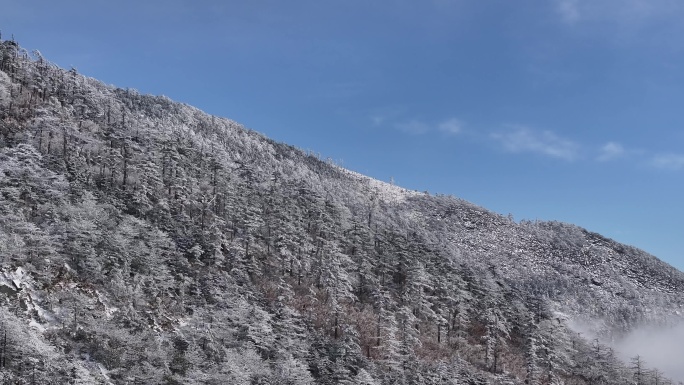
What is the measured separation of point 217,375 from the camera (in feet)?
195

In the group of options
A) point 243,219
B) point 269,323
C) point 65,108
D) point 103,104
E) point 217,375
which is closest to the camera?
point 217,375

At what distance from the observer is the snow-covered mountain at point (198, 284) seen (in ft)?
191

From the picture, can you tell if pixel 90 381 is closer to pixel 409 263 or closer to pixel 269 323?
pixel 269 323

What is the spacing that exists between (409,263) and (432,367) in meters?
43.3

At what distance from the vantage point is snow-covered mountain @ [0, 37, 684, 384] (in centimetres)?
5828

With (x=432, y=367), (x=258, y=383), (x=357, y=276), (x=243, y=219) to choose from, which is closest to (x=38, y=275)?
(x=258, y=383)

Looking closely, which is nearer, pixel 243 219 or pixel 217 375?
pixel 217 375

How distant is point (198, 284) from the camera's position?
80.9 m

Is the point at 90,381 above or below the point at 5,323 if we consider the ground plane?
below

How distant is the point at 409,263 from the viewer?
12631 centimetres

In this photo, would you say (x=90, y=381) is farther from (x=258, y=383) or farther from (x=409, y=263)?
(x=409, y=263)

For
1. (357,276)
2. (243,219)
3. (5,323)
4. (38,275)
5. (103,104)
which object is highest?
(103,104)

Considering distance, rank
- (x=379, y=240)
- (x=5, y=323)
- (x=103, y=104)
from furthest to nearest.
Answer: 1. (x=103, y=104)
2. (x=379, y=240)
3. (x=5, y=323)

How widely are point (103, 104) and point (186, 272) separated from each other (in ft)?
336
